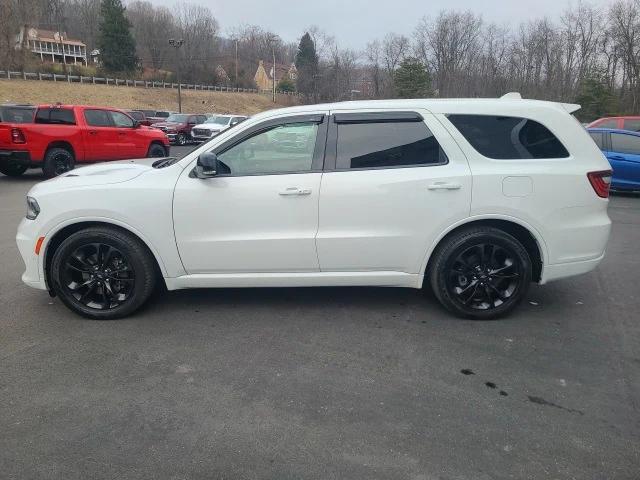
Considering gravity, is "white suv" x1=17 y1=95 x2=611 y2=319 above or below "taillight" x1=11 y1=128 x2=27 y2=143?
below

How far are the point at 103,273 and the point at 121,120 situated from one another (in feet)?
38.2

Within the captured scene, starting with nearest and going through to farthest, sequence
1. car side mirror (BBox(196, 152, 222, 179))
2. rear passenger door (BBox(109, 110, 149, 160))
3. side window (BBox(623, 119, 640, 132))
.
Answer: car side mirror (BBox(196, 152, 222, 179)), side window (BBox(623, 119, 640, 132)), rear passenger door (BBox(109, 110, 149, 160))

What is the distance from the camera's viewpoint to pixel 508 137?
408cm

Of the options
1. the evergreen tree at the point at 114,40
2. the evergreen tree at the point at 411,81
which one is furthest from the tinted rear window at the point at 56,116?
the evergreen tree at the point at 114,40

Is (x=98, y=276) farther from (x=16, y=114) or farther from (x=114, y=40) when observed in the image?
(x=114, y=40)

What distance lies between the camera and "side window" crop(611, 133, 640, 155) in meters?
10.9

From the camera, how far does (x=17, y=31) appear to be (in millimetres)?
57781

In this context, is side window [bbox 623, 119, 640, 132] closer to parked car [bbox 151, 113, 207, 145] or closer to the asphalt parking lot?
the asphalt parking lot

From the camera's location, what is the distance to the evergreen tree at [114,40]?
66875 millimetres

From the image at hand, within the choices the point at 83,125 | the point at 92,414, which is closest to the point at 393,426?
the point at 92,414

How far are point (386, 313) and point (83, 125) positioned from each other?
11.7 m

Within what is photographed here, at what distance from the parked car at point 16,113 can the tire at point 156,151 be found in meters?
3.57

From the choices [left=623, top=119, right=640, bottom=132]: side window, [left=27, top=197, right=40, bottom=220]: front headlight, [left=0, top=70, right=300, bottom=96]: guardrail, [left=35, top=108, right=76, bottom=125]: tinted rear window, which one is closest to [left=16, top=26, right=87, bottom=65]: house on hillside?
[left=0, top=70, right=300, bottom=96]: guardrail

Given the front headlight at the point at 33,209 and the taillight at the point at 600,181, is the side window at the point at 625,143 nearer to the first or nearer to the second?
the taillight at the point at 600,181
